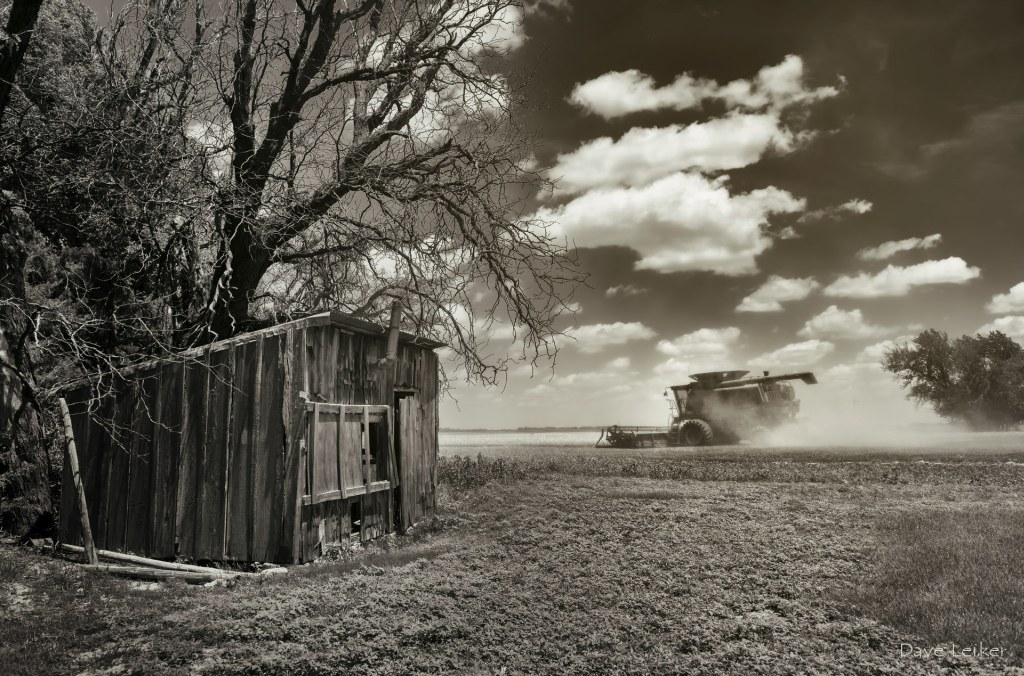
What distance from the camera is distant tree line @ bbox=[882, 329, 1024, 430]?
165ft

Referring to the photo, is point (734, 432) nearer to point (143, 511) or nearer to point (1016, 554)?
point (1016, 554)

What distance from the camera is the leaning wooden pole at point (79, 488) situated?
8.96m

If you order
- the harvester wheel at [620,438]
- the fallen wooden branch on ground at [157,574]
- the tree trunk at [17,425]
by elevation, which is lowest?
the fallen wooden branch on ground at [157,574]

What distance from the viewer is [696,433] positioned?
3106cm

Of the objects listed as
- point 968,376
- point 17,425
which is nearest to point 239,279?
point 17,425

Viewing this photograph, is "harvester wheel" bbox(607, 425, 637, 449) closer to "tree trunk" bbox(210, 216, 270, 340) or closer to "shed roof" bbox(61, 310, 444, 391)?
"tree trunk" bbox(210, 216, 270, 340)

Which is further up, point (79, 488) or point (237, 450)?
point (237, 450)

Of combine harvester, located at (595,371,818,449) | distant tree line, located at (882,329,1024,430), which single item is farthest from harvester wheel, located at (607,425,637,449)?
distant tree line, located at (882,329,1024,430)

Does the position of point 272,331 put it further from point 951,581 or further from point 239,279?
point 951,581

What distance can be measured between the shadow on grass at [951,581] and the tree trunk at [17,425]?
421 inches

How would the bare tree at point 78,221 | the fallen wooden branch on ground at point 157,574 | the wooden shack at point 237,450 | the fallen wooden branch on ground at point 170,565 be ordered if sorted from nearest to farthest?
the fallen wooden branch on ground at point 157,574 < the fallen wooden branch on ground at point 170,565 < the wooden shack at point 237,450 < the bare tree at point 78,221

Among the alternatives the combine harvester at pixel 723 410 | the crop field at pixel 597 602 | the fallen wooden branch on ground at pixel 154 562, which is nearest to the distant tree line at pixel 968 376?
the combine harvester at pixel 723 410

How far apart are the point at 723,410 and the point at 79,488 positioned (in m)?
27.6

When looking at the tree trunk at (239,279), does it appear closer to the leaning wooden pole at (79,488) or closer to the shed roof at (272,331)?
the shed roof at (272,331)
